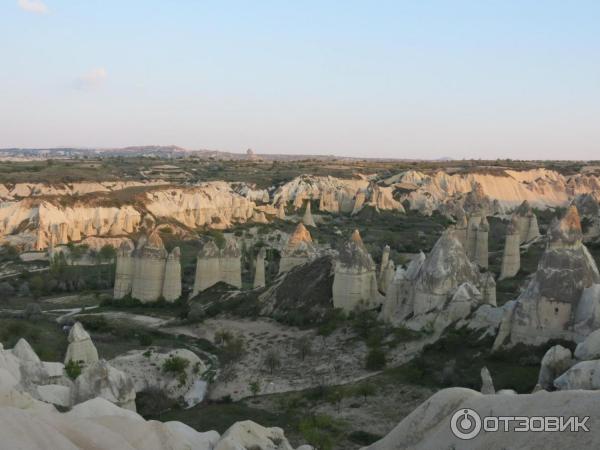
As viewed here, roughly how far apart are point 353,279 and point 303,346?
5.13 metres

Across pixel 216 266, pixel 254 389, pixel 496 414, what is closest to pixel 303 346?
pixel 254 389

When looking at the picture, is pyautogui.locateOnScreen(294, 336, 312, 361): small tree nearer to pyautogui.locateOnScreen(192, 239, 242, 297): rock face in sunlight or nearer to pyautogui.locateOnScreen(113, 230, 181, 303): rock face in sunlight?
pyautogui.locateOnScreen(192, 239, 242, 297): rock face in sunlight

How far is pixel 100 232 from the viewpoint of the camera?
214 feet

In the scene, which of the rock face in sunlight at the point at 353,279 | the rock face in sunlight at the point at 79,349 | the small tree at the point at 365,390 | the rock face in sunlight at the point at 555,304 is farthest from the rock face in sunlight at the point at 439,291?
the rock face in sunlight at the point at 79,349

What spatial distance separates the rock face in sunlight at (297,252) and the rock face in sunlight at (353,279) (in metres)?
7.51

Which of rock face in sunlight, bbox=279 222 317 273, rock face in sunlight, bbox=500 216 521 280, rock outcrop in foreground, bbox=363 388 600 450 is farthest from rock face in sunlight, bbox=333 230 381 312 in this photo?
rock outcrop in foreground, bbox=363 388 600 450

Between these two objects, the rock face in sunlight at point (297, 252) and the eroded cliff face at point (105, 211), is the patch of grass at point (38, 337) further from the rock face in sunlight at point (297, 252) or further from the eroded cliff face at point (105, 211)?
the eroded cliff face at point (105, 211)

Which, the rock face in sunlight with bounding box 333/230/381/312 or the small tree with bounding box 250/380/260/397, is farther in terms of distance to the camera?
the rock face in sunlight with bounding box 333/230/381/312

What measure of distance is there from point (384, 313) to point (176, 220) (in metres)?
49.5

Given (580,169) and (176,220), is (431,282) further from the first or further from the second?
(580,169)

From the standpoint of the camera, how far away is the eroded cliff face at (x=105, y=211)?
2422 inches

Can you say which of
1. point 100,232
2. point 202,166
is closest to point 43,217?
point 100,232

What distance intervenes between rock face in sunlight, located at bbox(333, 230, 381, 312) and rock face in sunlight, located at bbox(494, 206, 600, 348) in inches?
369

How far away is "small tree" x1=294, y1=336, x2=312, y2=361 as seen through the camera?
84.7 feet
